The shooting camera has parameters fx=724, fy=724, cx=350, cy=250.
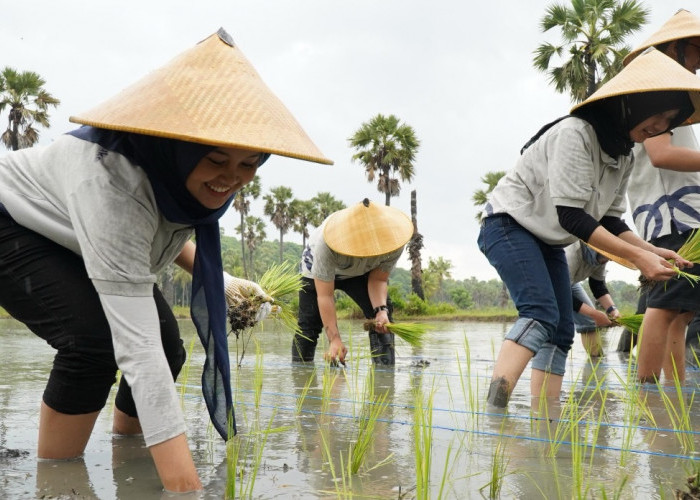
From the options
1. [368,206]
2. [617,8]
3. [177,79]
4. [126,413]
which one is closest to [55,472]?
[126,413]

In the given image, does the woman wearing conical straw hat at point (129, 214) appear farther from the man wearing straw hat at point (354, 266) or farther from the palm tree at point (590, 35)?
the palm tree at point (590, 35)

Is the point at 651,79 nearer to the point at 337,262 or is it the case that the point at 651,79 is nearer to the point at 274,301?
the point at 274,301

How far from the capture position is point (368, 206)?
215 inches

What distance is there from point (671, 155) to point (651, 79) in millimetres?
682

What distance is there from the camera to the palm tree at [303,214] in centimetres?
4566

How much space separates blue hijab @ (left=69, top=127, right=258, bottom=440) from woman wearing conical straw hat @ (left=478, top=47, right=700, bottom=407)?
133 centimetres

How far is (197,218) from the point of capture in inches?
84.7

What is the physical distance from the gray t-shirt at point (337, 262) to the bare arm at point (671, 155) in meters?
2.17

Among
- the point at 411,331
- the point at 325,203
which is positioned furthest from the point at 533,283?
the point at 325,203

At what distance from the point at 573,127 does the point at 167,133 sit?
2.03 m

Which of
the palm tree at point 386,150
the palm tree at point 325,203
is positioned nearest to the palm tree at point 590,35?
the palm tree at point 386,150

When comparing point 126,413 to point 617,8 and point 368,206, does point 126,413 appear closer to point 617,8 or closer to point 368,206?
point 368,206

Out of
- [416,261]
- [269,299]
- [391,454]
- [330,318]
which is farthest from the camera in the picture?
[416,261]

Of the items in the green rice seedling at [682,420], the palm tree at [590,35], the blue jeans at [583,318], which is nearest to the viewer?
the green rice seedling at [682,420]
